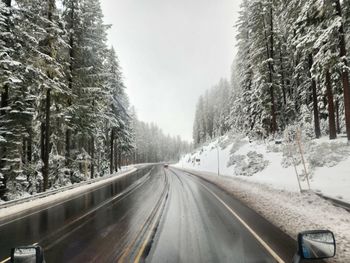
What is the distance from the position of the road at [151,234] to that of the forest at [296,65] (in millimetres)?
11527

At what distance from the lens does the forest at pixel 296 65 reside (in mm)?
19062

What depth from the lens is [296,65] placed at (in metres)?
37.7

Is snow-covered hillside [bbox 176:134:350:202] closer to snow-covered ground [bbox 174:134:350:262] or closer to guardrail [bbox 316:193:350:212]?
snow-covered ground [bbox 174:134:350:262]

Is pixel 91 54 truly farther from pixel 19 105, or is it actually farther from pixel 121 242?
pixel 121 242

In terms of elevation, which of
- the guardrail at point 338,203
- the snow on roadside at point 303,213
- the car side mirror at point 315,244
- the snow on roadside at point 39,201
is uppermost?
the car side mirror at point 315,244

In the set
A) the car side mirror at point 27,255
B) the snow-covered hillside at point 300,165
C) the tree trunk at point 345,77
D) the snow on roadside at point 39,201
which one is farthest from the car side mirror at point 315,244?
the tree trunk at point 345,77

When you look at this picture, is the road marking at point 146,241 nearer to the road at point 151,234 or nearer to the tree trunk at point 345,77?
the road at point 151,234

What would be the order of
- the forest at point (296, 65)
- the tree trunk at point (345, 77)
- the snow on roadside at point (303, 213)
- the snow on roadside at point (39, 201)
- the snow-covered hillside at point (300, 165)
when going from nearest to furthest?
the snow on roadside at point (303, 213)
the snow on roadside at point (39, 201)
the snow-covered hillside at point (300, 165)
the tree trunk at point (345, 77)
the forest at point (296, 65)

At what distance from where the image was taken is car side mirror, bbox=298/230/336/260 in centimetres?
395

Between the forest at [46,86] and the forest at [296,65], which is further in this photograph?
the forest at [296,65]

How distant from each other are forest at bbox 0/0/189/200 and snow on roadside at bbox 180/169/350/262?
44.9 ft

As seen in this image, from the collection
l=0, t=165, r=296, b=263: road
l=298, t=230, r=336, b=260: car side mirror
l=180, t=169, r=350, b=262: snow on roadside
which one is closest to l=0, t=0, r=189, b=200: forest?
l=0, t=165, r=296, b=263: road

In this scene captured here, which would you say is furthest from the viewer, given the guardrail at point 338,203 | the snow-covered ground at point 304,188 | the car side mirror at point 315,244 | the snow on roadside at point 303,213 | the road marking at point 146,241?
the guardrail at point 338,203

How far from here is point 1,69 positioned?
15570 millimetres
